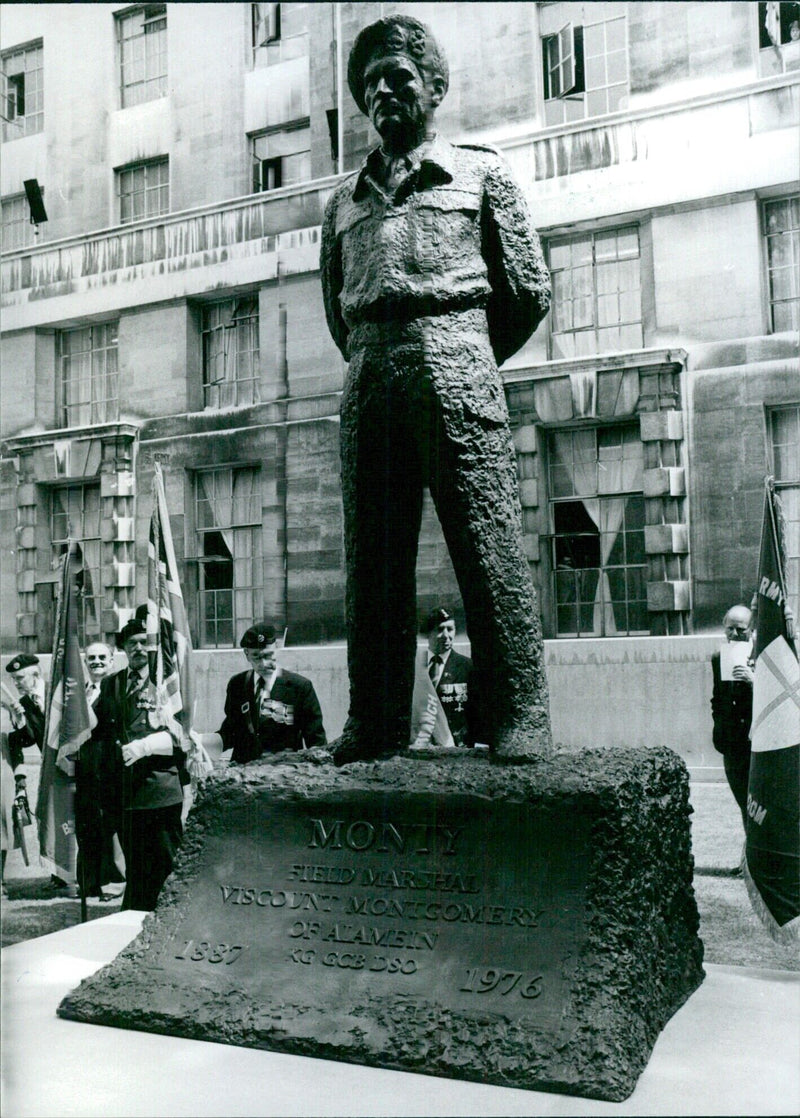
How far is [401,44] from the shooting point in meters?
3.24

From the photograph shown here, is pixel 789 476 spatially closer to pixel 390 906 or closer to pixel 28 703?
pixel 390 906

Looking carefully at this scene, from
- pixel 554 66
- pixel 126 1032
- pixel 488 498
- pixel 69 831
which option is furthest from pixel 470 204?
pixel 69 831

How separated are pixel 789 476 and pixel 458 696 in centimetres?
146

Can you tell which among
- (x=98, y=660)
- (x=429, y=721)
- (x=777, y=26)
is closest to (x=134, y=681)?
(x=98, y=660)

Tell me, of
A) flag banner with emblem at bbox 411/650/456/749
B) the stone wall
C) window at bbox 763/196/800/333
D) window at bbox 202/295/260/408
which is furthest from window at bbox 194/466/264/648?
window at bbox 763/196/800/333

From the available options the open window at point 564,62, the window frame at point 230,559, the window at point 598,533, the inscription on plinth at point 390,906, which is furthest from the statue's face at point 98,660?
the open window at point 564,62

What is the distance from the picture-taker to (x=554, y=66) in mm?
4137

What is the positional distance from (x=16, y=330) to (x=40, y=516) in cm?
80

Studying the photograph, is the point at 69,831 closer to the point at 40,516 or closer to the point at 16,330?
the point at 40,516

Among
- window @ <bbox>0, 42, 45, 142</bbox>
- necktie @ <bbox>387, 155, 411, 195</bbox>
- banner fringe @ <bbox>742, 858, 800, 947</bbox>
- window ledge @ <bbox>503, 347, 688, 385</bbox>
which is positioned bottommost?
banner fringe @ <bbox>742, 858, 800, 947</bbox>

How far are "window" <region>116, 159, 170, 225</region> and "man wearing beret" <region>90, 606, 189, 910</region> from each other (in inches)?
69.3

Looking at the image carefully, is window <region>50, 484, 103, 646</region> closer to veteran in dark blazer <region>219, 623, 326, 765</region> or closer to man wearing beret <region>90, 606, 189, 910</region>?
man wearing beret <region>90, 606, 189, 910</region>

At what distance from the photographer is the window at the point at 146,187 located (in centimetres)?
480

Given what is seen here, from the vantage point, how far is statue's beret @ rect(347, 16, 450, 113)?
3238mm
